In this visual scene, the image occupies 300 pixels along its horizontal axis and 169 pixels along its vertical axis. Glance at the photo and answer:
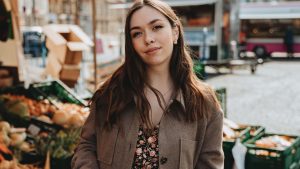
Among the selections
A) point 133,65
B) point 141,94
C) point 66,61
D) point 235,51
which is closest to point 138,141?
point 141,94

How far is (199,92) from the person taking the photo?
6.98ft

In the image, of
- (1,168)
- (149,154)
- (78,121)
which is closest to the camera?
(149,154)

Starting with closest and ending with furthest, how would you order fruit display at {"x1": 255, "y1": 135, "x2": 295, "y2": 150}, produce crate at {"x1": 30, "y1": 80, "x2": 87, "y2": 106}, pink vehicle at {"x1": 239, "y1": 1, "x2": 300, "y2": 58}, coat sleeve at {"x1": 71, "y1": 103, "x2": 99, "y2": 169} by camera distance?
1. coat sleeve at {"x1": 71, "y1": 103, "x2": 99, "y2": 169}
2. fruit display at {"x1": 255, "y1": 135, "x2": 295, "y2": 150}
3. produce crate at {"x1": 30, "y1": 80, "x2": 87, "y2": 106}
4. pink vehicle at {"x1": 239, "y1": 1, "x2": 300, "y2": 58}

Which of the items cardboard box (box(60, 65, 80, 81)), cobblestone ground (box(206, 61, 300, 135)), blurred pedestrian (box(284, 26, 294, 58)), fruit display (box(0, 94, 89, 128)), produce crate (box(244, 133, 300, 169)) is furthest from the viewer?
blurred pedestrian (box(284, 26, 294, 58))

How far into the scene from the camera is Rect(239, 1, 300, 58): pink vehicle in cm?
2472

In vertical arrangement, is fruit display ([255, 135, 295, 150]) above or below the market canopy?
below

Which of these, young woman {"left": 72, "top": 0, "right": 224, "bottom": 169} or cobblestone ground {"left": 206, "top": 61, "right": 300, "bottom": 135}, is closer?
young woman {"left": 72, "top": 0, "right": 224, "bottom": 169}

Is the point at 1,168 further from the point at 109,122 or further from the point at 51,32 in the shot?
the point at 51,32

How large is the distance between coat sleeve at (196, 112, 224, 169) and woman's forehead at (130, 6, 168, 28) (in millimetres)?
580

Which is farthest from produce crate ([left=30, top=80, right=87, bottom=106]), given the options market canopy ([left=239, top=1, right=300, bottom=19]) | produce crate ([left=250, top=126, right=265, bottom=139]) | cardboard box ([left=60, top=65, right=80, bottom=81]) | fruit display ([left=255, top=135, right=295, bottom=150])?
market canopy ([left=239, top=1, right=300, bottom=19])

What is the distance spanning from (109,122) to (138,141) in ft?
0.57

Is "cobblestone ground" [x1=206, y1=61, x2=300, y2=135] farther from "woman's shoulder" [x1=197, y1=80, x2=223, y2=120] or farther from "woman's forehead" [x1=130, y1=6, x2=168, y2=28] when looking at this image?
"woman's forehead" [x1=130, y1=6, x2=168, y2=28]

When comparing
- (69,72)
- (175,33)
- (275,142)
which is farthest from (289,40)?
(175,33)

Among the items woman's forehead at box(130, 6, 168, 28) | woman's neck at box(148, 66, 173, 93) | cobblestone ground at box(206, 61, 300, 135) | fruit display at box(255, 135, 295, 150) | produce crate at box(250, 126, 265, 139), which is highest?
woman's forehead at box(130, 6, 168, 28)
